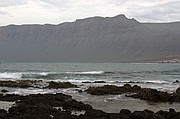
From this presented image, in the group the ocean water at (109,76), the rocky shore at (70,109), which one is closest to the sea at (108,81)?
the ocean water at (109,76)

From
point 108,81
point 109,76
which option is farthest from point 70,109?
point 109,76

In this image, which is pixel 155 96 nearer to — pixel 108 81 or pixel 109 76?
pixel 108 81

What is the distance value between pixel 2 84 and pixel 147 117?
98.6 feet

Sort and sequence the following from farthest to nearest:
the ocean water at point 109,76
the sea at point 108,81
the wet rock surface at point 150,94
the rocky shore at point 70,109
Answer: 1. the ocean water at point 109,76
2. the wet rock surface at point 150,94
3. the sea at point 108,81
4. the rocky shore at point 70,109

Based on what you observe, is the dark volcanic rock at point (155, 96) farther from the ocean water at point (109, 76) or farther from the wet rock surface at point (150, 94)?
the ocean water at point (109, 76)

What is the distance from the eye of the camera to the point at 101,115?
1811 cm

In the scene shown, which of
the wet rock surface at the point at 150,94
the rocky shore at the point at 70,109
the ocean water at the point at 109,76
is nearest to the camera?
the rocky shore at the point at 70,109

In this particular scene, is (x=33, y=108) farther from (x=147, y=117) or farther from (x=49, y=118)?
(x=147, y=117)

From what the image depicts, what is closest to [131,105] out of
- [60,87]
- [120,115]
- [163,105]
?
[163,105]

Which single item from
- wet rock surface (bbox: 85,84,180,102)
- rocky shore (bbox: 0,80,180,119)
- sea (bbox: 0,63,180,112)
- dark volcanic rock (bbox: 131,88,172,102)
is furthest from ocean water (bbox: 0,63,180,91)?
rocky shore (bbox: 0,80,180,119)

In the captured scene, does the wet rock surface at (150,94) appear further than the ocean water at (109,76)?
No

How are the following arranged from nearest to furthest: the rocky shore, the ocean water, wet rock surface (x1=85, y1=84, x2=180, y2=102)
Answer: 1. the rocky shore
2. wet rock surface (x1=85, y1=84, x2=180, y2=102)
3. the ocean water

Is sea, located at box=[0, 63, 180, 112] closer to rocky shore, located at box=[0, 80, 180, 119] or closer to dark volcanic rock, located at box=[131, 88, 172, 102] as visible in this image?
dark volcanic rock, located at box=[131, 88, 172, 102]

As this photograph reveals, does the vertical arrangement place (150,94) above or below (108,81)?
above
